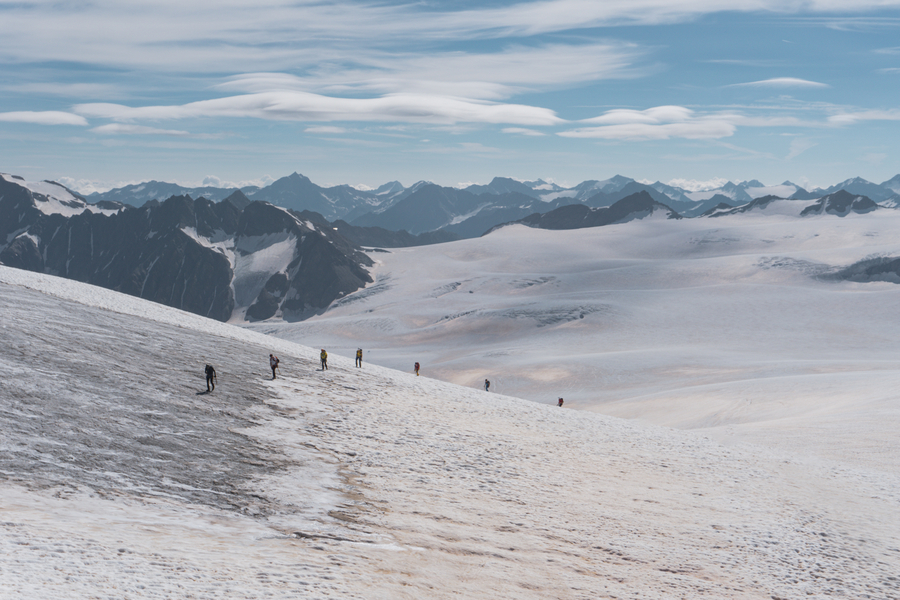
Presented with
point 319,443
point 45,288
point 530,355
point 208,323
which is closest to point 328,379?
point 319,443

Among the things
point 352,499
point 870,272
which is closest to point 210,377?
point 352,499

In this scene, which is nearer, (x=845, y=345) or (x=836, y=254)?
(x=845, y=345)

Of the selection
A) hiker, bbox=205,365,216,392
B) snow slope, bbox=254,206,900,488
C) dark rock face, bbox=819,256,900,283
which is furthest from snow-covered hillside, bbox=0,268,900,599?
dark rock face, bbox=819,256,900,283

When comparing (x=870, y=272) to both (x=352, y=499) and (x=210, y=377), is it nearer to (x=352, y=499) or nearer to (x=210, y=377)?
(x=210, y=377)

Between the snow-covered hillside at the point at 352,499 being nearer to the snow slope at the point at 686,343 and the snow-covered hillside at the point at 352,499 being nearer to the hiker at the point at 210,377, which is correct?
the hiker at the point at 210,377

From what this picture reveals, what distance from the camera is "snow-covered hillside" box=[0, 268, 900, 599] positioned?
545 inches

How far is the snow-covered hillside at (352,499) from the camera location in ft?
45.4

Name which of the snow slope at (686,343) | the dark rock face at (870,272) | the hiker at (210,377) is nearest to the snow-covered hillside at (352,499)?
the hiker at (210,377)

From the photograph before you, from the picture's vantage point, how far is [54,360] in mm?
25203

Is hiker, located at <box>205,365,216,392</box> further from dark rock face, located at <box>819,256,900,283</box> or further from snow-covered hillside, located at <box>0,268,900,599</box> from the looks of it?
dark rock face, located at <box>819,256,900,283</box>

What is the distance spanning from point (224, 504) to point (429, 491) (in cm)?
667

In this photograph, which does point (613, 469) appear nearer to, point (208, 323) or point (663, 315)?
point (208, 323)

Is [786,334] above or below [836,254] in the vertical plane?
below

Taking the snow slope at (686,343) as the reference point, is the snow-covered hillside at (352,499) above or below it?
above
